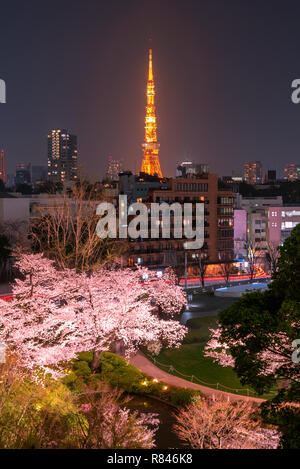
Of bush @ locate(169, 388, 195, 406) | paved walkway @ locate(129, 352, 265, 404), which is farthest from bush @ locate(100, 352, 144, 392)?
bush @ locate(169, 388, 195, 406)

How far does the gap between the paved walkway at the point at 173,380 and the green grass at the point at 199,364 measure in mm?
465

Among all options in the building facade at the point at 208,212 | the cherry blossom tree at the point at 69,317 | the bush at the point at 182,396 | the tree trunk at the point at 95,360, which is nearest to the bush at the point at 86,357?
the tree trunk at the point at 95,360

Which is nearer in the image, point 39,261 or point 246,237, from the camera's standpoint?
point 39,261

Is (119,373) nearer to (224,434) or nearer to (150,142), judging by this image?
(224,434)

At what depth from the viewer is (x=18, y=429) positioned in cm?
865

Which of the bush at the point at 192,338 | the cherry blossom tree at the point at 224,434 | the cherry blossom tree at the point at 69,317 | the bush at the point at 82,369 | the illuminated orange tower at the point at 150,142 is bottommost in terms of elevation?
the bush at the point at 192,338

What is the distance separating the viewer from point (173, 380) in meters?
16.0

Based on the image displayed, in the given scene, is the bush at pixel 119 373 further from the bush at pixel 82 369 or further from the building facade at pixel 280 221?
the building facade at pixel 280 221

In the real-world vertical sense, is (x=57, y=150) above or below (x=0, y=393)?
above

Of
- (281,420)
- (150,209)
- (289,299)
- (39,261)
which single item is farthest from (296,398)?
(150,209)

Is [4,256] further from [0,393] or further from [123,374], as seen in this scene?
[0,393]

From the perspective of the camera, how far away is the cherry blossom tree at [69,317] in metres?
13.1

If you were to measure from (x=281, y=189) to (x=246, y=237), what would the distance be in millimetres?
29394

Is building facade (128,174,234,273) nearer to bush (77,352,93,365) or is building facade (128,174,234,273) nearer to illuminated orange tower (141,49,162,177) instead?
bush (77,352,93,365)
